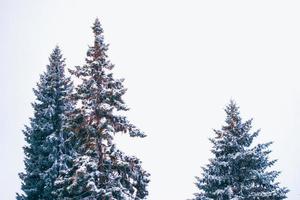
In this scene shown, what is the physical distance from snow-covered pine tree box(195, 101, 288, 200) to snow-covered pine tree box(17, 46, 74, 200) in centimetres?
830

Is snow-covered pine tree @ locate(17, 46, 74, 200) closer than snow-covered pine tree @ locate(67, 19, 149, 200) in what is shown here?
No

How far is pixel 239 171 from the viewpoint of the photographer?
2355cm

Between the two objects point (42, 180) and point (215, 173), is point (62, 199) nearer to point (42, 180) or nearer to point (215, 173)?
point (42, 180)

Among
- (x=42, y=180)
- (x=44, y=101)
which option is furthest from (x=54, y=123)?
(x=42, y=180)

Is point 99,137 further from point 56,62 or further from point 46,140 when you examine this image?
point 56,62

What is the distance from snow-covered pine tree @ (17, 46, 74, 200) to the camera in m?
24.4

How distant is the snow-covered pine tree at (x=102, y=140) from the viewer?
18.7 m

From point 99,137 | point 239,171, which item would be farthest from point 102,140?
point 239,171

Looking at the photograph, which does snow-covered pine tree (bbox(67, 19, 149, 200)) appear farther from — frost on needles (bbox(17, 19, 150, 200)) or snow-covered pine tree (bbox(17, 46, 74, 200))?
snow-covered pine tree (bbox(17, 46, 74, 200))

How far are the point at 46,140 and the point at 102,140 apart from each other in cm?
631

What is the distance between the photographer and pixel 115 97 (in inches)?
790

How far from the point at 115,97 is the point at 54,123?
735cm

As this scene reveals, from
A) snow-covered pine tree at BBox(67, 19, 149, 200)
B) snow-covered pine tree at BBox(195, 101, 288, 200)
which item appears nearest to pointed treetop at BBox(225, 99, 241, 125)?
snow-covered pine tree at BBox(195, 101, 288, 200)

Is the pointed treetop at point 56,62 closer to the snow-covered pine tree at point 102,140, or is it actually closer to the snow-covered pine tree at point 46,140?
the snow-covered pine tree at point 46,140
